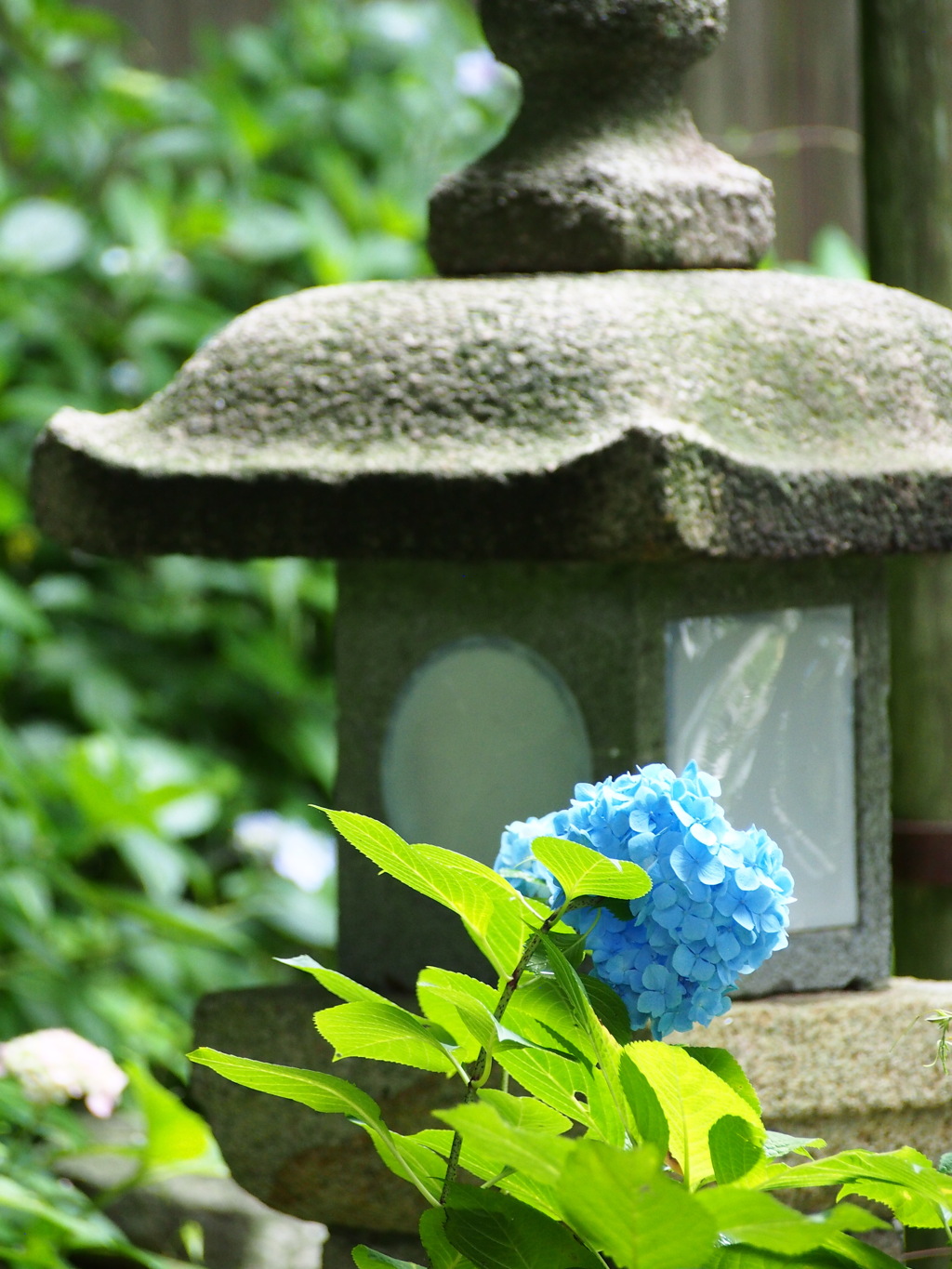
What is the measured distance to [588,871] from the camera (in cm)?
81

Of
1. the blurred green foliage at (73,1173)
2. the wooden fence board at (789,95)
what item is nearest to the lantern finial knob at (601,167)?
the blurred green foliage at (73,1173)

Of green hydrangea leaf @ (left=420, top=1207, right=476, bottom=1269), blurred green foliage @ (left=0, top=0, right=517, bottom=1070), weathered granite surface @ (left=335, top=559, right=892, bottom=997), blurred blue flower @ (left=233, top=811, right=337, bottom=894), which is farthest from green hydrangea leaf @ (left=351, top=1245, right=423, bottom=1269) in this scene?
blurred blue flower @ (left=233, top=811, right=337, bottom=894)

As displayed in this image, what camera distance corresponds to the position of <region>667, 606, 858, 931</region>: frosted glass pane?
1.43 meters

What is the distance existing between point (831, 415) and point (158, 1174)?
44.7 inches

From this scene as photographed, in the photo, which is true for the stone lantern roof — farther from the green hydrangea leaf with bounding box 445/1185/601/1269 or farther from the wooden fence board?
the wooden fence board

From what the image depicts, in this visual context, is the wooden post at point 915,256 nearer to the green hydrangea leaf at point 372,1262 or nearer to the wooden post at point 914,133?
the wooden post at point 914,133

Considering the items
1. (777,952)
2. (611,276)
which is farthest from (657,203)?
(777,952)

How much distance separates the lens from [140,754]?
9.48 feet

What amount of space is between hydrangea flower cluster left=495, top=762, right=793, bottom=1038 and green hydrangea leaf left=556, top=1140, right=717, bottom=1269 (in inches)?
7.0

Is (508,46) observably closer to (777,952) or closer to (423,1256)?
(777,952)

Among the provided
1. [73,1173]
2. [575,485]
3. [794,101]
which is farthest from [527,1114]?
[794,101]

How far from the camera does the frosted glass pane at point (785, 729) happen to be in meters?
1.43

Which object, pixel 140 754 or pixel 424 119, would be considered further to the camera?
pixel 424 119

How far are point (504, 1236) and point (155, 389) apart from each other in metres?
2.65
